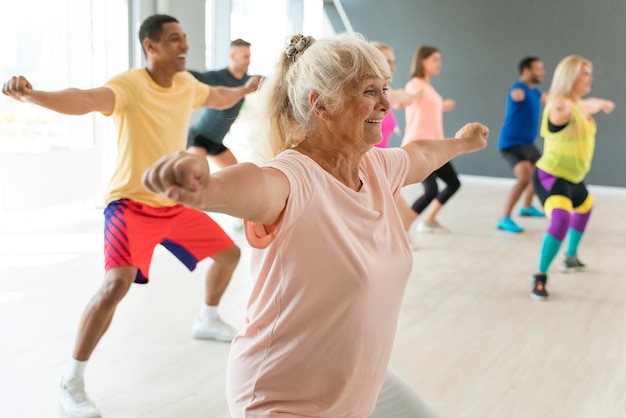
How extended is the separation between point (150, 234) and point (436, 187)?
10.4ft

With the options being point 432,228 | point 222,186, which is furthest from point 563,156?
point 222,186

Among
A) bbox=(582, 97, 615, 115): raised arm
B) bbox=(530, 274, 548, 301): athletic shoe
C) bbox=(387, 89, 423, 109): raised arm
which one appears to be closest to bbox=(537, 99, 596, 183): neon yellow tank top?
bbox=(530, 274, 548, 301): athletic shoe

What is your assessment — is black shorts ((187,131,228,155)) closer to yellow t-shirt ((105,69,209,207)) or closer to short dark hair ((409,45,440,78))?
short dark hair ((409,45,440,78))

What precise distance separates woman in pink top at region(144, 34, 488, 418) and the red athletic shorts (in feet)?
4.10

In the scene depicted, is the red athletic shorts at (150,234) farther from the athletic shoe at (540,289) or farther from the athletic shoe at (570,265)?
the athletic shoe at (570,265)

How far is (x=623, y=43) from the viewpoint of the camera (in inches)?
344

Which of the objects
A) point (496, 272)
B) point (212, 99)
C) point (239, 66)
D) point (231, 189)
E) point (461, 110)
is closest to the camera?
point (231, 189)

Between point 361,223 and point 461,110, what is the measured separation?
28.0 ft

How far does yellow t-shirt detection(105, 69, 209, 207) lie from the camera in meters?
2.75

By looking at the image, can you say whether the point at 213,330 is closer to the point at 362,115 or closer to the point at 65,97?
the point at 65,97

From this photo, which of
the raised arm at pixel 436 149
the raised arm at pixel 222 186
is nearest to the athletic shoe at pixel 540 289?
the raised arm at pixel 436 149

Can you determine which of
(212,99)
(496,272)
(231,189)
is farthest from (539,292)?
(231,189)

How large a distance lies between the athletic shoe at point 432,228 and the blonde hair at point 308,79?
4.58 meters

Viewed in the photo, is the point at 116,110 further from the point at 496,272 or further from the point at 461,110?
the point at 461,110
